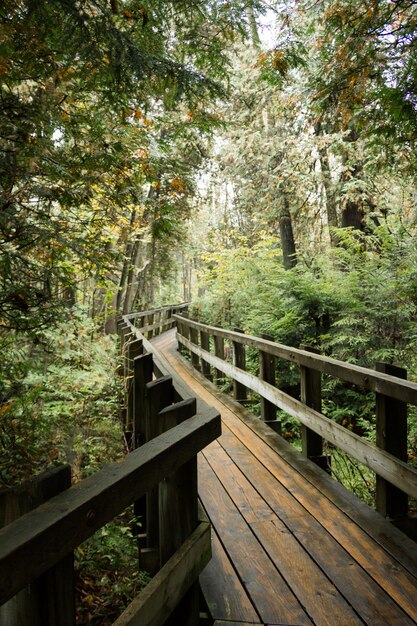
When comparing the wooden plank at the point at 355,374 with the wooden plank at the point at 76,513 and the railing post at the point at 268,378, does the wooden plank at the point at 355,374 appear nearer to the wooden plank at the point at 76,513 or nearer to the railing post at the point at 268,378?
the railing post at the point at 268,378

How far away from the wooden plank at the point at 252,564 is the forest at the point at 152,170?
0.87 m

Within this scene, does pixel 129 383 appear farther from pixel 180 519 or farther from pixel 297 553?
pixel 180 519

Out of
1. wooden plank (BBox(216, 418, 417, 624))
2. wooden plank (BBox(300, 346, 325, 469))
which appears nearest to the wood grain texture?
wooden plank (BBox(216, 418, 417, 624))

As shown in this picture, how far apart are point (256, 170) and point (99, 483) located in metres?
15.5

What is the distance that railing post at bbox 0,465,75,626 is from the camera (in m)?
1.24

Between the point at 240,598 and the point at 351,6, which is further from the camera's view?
the point at 351,6

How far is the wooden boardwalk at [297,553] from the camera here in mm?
2270

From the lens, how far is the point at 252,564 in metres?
2.65

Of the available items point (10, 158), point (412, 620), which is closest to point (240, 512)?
point (412, 620)

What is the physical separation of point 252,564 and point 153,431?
1.06 metres

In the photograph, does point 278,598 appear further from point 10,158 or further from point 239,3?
point 239,3

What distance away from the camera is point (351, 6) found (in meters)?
5.78

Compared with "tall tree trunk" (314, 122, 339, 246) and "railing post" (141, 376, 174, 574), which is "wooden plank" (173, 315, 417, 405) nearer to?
"railing post" (141, 376, 174, 574)

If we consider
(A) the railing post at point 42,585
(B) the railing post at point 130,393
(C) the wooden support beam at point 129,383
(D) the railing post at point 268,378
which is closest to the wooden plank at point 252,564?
(A) the railing post at point 42,585
